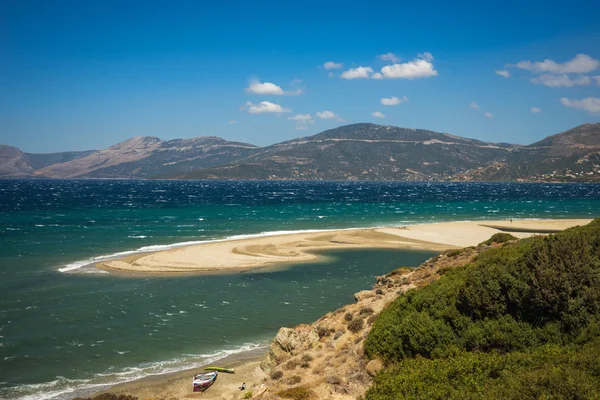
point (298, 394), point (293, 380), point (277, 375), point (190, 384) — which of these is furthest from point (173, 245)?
point (298, 394)

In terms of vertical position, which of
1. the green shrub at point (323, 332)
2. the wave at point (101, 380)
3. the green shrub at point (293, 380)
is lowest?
the wave at point (101, 380)

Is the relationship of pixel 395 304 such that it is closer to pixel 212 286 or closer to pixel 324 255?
pixel 212 286

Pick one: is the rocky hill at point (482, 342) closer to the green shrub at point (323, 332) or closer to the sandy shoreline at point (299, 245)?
the green shrub at point (323, 332)

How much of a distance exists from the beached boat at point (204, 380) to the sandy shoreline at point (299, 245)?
2061cm

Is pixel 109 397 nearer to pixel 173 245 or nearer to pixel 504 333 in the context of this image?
pixel 504 333

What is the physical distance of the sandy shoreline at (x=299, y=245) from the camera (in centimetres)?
3824

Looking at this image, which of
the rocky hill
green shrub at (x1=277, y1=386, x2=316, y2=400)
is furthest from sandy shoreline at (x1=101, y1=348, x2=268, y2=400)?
green shrub at (x1=277, y1=386, x2=316, y2=400)

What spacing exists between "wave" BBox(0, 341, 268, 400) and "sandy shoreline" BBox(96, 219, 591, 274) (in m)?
18.1

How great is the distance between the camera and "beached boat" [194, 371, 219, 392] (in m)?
15.7

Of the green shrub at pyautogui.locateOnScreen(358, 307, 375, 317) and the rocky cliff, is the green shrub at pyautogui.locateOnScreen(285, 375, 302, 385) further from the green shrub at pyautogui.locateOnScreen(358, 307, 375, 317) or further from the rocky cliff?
the green shrub at pyautogui.locateOnScreen(358, 307, 375, 317)

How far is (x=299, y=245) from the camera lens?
4988 centimetres

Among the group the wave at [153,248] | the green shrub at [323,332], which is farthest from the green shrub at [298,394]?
the wave at [153,248]

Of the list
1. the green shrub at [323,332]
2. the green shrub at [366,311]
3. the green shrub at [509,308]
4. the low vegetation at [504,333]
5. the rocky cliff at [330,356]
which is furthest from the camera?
the green shrub at [366,311]

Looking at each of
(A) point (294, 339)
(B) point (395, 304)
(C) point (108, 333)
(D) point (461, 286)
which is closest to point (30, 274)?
(C) point (108, 333)
